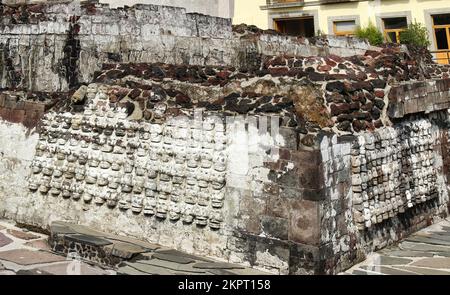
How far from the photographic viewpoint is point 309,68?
288 inches

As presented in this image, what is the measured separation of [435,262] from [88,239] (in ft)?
13.5

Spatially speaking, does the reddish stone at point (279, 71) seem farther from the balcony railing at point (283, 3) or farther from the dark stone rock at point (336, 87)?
the balcony railing at point (283, 3)

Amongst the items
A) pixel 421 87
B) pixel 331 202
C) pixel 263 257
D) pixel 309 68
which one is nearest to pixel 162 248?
pixel 263 257

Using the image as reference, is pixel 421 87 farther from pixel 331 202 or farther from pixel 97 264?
pixel 97 264

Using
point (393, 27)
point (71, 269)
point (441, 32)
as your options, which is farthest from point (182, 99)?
point (393, 27)

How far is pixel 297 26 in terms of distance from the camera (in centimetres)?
2345

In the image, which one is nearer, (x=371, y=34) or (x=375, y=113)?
(x=375, y=113)

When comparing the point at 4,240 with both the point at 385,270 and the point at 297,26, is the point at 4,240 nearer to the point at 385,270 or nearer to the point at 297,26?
the point at 385,270

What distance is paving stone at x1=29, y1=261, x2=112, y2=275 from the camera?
5902 millimetres

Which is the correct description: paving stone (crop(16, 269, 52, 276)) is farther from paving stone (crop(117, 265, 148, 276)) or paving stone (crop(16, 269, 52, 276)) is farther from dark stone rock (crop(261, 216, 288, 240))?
dark stone rock (crop(261, 216, 288, 240))

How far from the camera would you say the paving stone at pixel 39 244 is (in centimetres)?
680

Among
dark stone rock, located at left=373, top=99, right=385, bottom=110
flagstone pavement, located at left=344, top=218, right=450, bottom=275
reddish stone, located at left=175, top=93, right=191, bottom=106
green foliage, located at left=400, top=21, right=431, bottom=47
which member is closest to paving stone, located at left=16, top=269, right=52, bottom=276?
reddish stone, located at left=175, top=93, right=191, bottom=106
